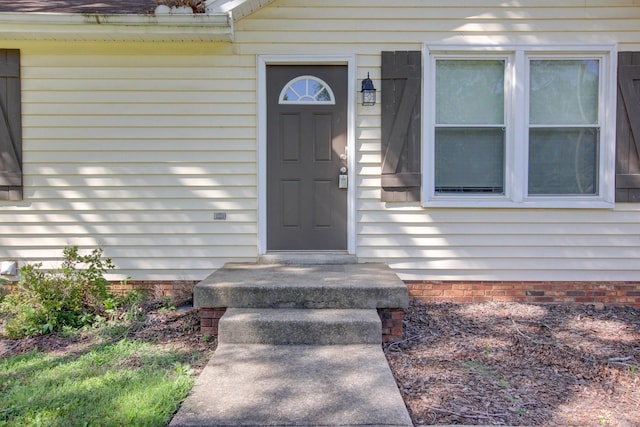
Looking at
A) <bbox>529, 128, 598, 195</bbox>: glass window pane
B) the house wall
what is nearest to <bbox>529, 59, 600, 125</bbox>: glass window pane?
<bbox>529, 128, 598, 195</bbox>: glass window pane

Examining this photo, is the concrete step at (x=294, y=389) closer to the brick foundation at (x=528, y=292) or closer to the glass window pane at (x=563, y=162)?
the brick foundation at (x=528, y=292)

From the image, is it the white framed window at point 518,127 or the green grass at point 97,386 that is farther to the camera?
the white framed window at point 518,127

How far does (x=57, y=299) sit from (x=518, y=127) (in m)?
4.79

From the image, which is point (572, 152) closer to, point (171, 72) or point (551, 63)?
point (551, 63)

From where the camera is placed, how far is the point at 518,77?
5031mm

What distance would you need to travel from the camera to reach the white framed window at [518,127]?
5.05 m

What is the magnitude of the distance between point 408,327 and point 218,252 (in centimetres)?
211

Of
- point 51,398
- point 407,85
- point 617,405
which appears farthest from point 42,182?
point 617,405

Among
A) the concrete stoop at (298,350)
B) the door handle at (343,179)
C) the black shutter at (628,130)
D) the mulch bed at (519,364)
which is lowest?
the mulch bed at (519,364)

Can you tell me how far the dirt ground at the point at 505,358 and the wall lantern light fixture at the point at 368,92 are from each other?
2176 mm

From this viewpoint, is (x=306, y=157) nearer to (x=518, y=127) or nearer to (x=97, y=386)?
(x=518, y=127)

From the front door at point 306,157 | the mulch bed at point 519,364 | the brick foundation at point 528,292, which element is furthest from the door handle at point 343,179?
the mulch bed at point 519,364

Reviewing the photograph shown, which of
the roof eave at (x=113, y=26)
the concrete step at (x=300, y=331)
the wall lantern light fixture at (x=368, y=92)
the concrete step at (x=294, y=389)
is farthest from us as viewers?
the wall lantern light fixture at (x=368, y=92)

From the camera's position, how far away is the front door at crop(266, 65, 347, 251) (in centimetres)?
516
